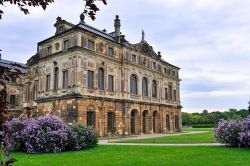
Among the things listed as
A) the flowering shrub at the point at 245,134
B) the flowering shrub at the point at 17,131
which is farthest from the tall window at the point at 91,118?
the flowering shrub at the point at 245,134

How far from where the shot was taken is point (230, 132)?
57.4ft

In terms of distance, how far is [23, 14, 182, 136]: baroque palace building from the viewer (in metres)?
29.1

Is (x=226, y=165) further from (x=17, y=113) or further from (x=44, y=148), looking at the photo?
(x=17, y=113)

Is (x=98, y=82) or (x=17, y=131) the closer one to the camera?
(x=17, y=131)

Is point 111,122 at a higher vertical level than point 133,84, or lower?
lower

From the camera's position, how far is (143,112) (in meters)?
38.9

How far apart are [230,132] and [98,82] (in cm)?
1748

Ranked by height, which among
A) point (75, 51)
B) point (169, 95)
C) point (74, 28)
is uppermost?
point (74, 28)

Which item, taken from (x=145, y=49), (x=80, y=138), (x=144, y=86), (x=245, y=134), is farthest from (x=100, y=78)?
(x=245, y=134)

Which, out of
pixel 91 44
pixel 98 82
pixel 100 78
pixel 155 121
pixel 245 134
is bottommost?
pixel 155 121

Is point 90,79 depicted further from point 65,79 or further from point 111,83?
point 111,83

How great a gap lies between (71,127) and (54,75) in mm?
15343

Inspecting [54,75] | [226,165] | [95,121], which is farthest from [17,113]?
[226,165]

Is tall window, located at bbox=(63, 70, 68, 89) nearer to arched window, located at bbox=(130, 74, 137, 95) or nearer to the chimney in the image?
arched window, located at bbox=(130, 74, 137, 95)
